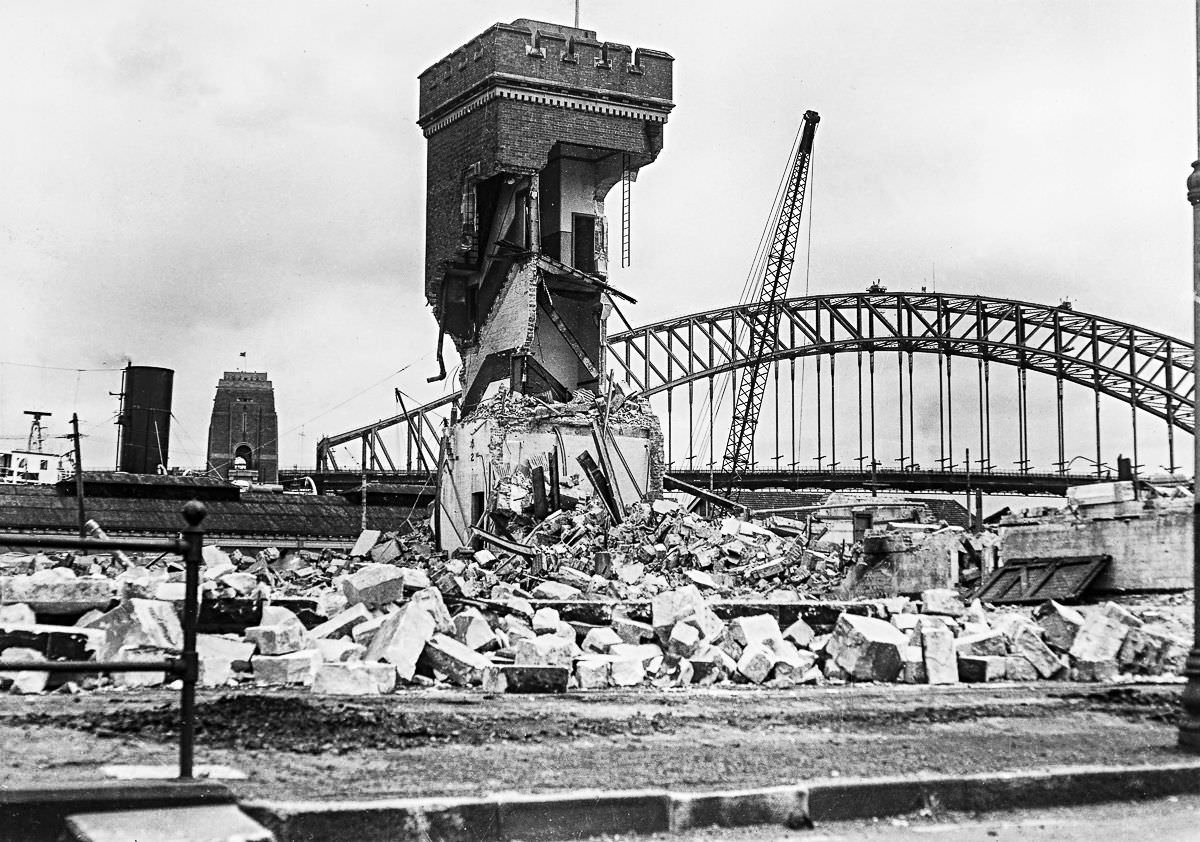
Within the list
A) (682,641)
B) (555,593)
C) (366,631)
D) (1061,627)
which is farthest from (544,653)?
(555,593)

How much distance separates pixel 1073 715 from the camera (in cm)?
1038

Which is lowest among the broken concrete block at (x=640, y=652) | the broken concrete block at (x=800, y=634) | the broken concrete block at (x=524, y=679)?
the broken concrete block at (x=524, y=679)

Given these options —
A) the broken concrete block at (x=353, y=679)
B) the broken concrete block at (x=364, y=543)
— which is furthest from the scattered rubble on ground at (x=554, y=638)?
the broken concrete block at (x=364, y=543)

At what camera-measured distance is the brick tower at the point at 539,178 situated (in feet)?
149

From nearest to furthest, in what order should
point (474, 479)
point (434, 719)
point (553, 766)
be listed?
point (553, 766), point (434, 719), point (474, 479)

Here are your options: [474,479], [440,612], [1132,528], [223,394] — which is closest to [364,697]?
[440,612]

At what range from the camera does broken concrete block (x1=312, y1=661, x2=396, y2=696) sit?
10.9 metres

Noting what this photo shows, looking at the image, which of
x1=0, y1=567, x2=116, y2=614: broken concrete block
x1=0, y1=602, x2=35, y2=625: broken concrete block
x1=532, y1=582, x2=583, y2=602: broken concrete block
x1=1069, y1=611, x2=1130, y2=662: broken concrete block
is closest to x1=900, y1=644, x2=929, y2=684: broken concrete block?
x1=1069, y1=611, x2=1130, y2=662: broken concrete block

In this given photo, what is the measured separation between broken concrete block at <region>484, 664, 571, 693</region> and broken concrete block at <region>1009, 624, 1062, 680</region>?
5350 millimetres

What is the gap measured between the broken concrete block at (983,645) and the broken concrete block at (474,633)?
5140 millimetres

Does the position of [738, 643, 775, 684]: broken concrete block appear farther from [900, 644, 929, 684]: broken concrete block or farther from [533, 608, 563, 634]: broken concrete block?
[533, 608, 563, 634]: broken concrete block

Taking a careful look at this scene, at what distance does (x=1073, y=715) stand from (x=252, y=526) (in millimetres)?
40088

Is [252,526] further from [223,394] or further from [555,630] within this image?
[223,394]

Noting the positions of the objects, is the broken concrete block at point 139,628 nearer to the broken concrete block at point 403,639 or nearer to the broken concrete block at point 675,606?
the broken concrete block at point 403,639
